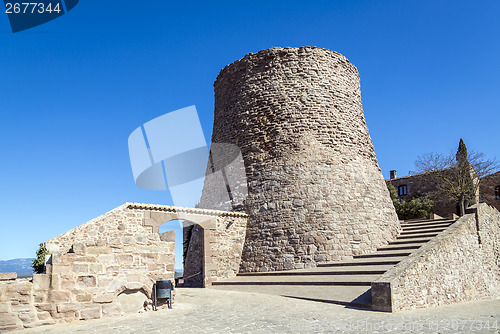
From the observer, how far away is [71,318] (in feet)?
21.9

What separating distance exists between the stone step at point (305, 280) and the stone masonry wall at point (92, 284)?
15.5 ft

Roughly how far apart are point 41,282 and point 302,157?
1018 centimetres

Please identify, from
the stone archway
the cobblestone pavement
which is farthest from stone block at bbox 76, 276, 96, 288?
the stone archway

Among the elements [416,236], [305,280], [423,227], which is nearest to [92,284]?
[305,280]

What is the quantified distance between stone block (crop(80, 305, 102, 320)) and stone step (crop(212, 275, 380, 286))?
6.05 m

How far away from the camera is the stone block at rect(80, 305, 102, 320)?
6.81 m

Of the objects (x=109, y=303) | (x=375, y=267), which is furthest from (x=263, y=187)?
(x=109, y=303)

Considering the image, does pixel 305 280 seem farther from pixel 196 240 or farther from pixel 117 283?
pixel 117 283

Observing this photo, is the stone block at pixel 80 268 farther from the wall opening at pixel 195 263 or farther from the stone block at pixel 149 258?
the wall opening at pixel 195 263

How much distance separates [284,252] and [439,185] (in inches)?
702

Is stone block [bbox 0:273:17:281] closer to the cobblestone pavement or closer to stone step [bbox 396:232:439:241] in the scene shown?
the cobblestone pavement

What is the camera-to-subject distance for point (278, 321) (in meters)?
6.94

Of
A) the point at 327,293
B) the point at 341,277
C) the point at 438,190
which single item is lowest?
the point at 327,293

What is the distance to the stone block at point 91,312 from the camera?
6812mm
